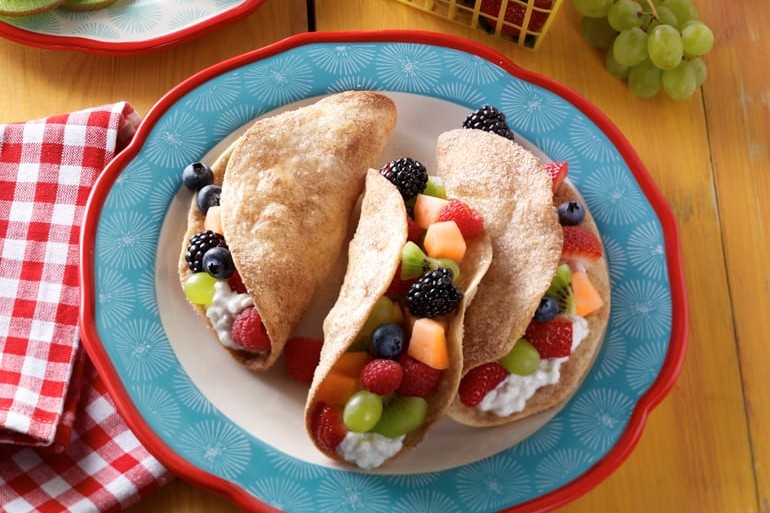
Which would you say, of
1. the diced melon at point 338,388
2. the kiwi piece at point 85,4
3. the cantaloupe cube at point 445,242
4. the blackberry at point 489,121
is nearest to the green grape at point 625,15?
the blackberry at point 489,121

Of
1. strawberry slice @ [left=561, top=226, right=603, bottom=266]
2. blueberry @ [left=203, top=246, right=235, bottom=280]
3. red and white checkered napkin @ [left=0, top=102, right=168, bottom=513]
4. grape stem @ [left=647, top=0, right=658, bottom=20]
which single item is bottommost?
red and white checkered napkin @ [left=0, top=102, right=168, bottom=513]

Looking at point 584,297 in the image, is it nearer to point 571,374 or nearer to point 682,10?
point 571,374

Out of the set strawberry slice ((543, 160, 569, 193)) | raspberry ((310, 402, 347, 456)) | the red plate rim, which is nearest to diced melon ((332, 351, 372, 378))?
raspberry ((310, 402, 347, 456))

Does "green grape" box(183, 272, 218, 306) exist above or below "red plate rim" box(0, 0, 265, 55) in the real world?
below

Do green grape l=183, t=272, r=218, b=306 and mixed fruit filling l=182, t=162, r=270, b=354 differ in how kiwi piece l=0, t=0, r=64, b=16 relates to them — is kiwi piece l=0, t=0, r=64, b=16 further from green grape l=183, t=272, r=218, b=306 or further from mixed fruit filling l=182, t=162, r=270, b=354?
green grape l=183, t=272, r=218, b=306

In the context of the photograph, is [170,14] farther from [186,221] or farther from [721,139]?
[721,139]

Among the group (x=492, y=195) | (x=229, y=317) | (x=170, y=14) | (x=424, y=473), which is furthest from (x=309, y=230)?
(x=170, y=14)

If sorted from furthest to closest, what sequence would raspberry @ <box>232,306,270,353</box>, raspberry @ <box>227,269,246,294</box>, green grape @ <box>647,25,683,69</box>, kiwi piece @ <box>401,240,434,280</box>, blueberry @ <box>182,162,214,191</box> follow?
green grape @ <box>647,25,683,69</box>, blueberry @ <box>182,162,214,191</box>, raspberry @ <box>227,269,246,294</box>, raspberry @ <box>232,306,270,353</box>, kiwi piece @ <box>401,240,434,280</box>
